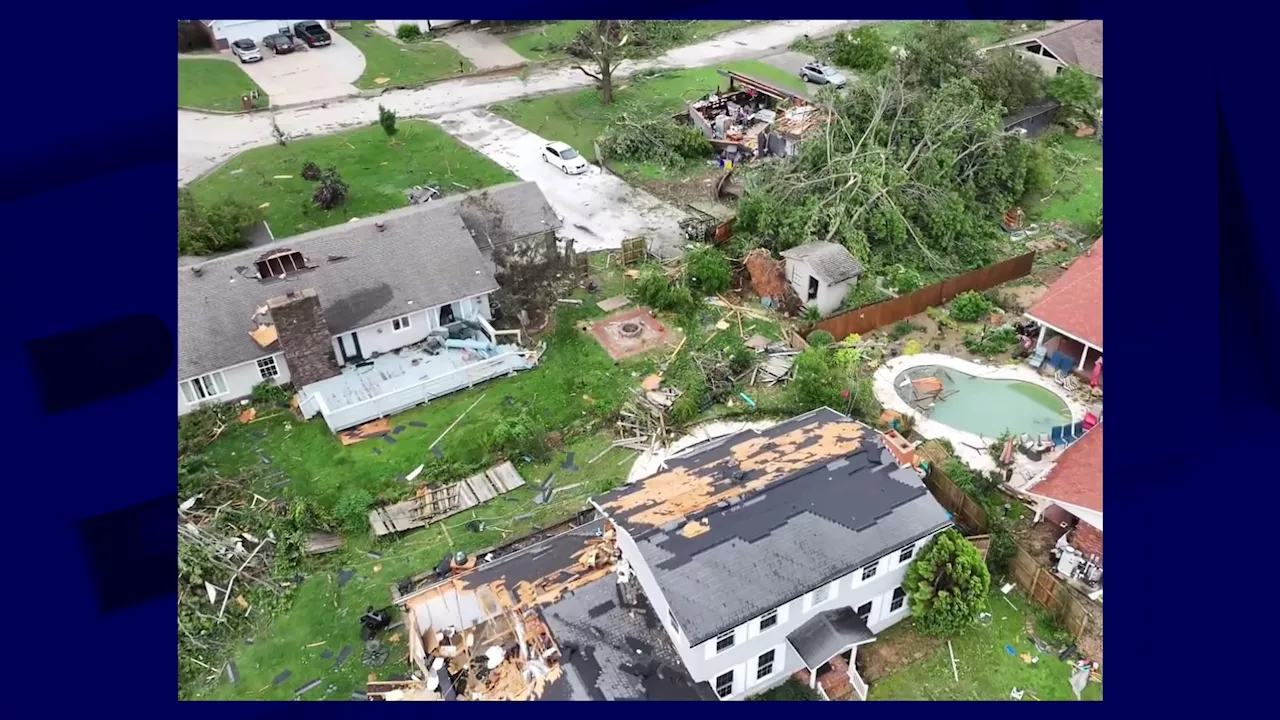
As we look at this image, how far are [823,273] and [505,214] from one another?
8.67m

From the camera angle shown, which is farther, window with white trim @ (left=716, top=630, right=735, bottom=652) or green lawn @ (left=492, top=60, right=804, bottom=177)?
green lawn @ (left=492, top=60, right=804, bottom=177)

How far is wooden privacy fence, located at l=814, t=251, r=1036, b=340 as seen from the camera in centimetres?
2123

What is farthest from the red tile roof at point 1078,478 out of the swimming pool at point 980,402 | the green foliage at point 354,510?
the green foliage at point 354,510

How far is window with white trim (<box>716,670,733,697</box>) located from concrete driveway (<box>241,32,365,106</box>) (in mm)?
31049

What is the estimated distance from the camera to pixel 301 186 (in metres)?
29.3

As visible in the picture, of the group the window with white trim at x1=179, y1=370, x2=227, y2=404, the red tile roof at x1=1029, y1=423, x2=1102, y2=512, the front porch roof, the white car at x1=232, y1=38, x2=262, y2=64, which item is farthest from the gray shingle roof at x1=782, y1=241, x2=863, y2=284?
the white car at x1=232, y1=38, x2=262, y2=64

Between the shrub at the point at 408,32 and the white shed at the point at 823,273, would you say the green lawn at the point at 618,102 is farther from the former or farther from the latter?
the white shed at the point at 823,273

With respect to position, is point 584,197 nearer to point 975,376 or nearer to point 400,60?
point 975,376

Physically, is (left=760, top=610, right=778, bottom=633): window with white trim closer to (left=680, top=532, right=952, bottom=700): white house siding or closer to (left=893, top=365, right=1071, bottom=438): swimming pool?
(left=680, top=532, right=952, bottom=700): white house siding

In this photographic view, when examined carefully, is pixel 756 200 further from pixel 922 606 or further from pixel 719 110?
pixel 922 606

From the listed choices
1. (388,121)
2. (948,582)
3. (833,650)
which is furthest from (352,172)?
(948,582)

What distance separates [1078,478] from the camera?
1529 centimetres

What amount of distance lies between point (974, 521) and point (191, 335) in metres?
17.0

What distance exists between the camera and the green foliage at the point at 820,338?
20.8m
